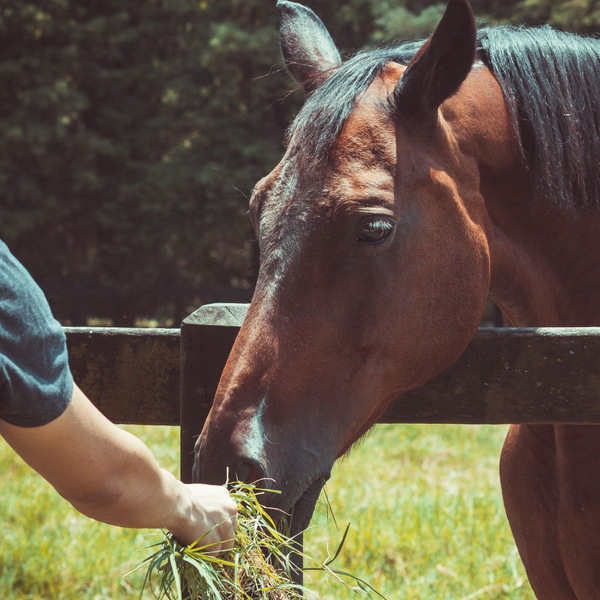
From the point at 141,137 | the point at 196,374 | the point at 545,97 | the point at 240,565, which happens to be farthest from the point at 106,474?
the point at 141,137

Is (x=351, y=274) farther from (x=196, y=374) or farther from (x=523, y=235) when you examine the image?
(x=523, y=235)

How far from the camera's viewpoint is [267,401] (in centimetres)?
159

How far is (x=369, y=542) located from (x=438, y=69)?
2.83m

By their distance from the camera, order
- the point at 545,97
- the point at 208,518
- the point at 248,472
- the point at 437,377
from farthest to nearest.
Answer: the point at 545,97, the point at 437,377, the point at 248,472, the point at 208,518

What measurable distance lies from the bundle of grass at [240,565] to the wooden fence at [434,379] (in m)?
0.30

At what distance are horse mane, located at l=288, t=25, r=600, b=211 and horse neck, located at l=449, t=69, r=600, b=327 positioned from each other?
1.7 inches

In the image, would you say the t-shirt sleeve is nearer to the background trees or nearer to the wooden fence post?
the wooden fence post

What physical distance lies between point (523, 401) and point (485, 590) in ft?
6.73

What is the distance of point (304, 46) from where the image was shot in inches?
93.8

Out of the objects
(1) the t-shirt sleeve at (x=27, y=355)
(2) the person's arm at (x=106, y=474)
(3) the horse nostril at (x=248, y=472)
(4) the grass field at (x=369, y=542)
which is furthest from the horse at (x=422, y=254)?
(4) the grass field at (x=369, y=542)

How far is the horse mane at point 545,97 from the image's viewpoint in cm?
192

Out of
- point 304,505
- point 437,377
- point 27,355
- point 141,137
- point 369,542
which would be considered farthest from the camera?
point 141,137

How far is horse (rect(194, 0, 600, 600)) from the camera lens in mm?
1622

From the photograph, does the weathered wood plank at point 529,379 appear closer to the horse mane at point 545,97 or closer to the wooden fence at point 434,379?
the wooden fence at point 434,379
